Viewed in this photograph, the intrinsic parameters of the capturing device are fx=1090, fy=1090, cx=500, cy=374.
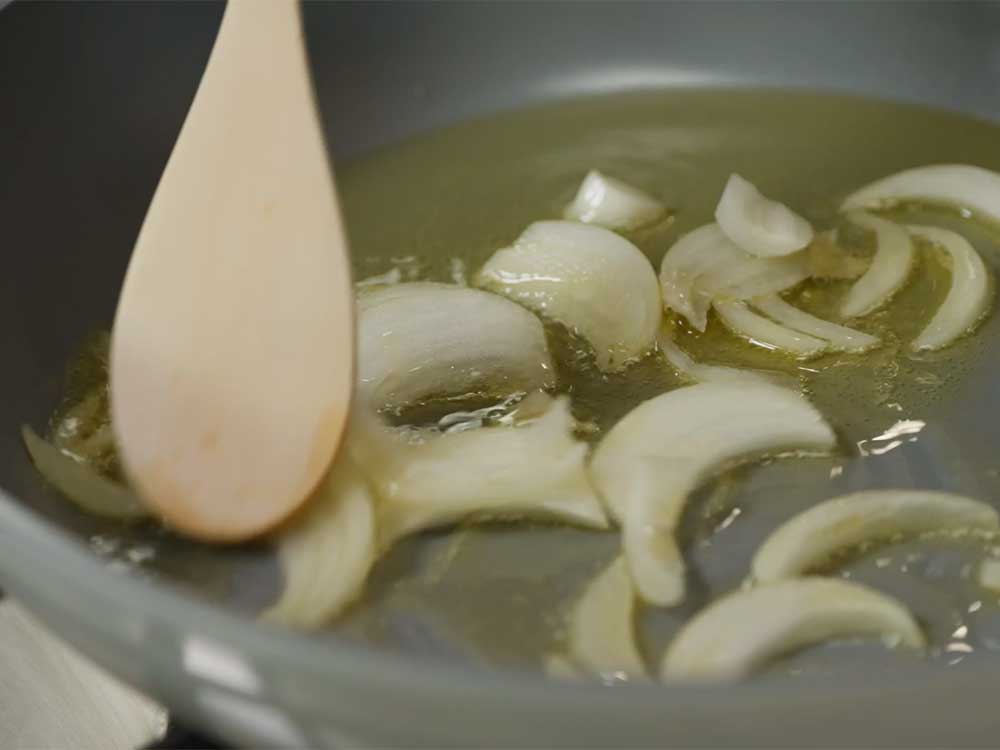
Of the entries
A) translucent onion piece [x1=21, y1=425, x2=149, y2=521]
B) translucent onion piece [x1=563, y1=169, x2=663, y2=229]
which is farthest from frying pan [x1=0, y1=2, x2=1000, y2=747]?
translucent onion piece [x1=563, y1=169, x2=663, y2=229]

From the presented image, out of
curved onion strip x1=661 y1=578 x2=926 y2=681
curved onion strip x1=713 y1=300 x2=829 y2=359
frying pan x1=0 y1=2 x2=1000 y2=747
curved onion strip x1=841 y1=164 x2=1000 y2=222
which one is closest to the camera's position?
frying pan x1=0 y1=2 x2=1000 y2=747

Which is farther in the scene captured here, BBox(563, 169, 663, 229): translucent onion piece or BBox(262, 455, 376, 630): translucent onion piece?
BBox(563, 169, 663, 229): translucent onion piece

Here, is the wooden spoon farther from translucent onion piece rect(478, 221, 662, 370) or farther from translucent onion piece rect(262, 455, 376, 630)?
translucent onion piece rect(478, 221, 662, 370)

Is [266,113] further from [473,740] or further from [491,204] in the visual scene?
[473,740]

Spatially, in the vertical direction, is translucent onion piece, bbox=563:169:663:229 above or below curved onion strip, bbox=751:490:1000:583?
above

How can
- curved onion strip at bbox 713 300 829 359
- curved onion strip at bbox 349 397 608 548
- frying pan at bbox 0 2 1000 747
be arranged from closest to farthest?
frying pan at bbox 0 2 1000 747
curved onion strip at bbox 349 397 608 548
curved onion strip at bbox 713 300 829 359

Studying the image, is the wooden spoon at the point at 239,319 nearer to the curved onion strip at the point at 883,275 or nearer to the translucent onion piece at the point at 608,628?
the translucent onion piece at the point at 608,628

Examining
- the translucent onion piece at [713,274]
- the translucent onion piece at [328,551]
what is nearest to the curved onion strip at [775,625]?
the translucent onion piece at [328,551]
